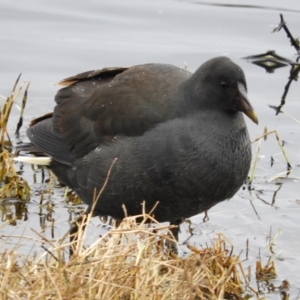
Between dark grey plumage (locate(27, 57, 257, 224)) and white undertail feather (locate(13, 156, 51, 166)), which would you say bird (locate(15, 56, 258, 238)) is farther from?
white undertail feather (locate(13, 156, 51, 166))

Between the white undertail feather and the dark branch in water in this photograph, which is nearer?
the white undertail feather

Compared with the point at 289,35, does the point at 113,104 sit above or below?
below

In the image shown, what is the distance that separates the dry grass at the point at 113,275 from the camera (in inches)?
168

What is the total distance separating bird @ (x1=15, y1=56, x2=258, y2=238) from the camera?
18.8 ft

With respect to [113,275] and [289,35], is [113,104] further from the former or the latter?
Result: [289,35]

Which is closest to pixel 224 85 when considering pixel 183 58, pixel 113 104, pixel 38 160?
pixel 113 104

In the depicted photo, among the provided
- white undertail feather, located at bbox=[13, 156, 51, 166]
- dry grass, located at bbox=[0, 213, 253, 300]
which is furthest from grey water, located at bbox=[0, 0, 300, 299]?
dry grass, located at bbox=[0, 213, 253, 300]

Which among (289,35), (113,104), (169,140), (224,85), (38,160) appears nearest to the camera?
(169,140)

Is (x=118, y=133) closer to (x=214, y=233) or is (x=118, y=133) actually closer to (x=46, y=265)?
(x=214, y=233)

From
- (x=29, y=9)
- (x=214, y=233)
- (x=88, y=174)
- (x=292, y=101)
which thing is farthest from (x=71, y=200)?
(x=29, y=9)

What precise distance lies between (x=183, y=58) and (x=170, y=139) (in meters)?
3.97

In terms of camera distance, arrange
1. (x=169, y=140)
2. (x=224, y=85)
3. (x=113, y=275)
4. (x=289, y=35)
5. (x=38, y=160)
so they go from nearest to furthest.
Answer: (x=113, y=275) < (x=169, y=140) < (x=224, y=85) < (x=38, y=160) < (x=289, y=35)

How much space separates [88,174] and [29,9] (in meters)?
4.78

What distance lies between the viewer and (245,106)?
5.78 metres
